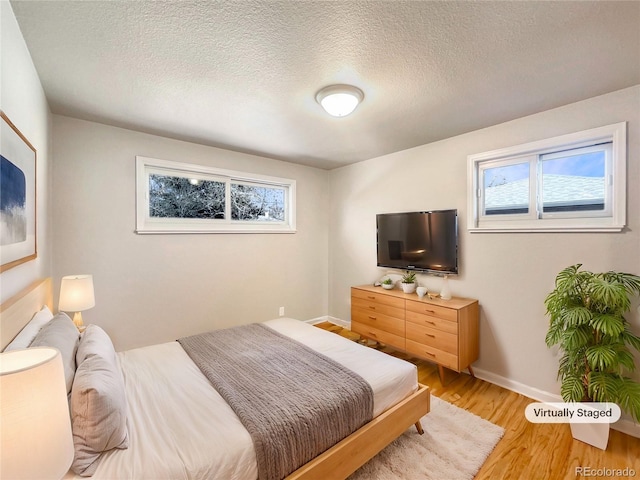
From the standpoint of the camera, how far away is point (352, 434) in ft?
5.20

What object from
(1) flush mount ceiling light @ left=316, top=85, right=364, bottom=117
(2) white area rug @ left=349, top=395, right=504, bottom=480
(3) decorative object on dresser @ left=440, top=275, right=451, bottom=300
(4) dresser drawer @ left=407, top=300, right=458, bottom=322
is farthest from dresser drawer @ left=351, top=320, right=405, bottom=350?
(1) flush mount ceiling light @ left=316, top=85, right=364, bottom=117

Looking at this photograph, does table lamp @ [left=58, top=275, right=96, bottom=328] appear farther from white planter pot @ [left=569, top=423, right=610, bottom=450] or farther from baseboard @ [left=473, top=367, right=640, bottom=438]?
white planter pot @ [left=569, top=423, right=610, bottom=450]

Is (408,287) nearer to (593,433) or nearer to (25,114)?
(593,433)

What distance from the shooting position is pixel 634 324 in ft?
6.72

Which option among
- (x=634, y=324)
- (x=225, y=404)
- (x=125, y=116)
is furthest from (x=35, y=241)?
(x=634, y=324)

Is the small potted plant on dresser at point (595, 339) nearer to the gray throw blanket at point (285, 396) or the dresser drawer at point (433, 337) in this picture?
the dresser drawer at point (433, 337)

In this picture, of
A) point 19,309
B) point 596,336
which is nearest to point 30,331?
point 19,309

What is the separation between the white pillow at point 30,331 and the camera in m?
1.22

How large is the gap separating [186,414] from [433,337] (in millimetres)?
2226

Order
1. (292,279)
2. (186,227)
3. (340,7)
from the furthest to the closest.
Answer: (292,279)
(186,227)
(340,7)

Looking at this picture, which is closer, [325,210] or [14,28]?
[14,28]

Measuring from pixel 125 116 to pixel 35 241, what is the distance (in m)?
1.37

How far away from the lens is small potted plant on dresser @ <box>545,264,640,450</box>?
1787 mm

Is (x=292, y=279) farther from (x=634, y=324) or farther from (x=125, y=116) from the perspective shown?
(x=634, y=324)
